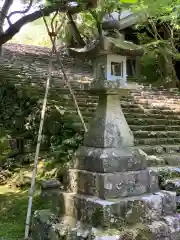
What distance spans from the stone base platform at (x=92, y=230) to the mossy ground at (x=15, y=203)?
402 mm

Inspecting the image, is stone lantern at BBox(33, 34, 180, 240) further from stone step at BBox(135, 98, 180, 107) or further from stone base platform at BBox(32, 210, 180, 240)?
stone step at BBox(135, 98, 180, 107)

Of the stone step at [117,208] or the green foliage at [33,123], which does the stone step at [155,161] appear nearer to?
the stone step at [117,208]

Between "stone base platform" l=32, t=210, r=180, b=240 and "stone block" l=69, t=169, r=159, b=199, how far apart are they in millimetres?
369

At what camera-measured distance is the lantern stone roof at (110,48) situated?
4109 mm

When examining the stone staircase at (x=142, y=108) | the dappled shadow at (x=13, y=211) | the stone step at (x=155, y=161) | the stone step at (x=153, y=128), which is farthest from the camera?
the stone step at (x=153, y=128)

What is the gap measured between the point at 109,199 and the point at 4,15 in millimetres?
4579

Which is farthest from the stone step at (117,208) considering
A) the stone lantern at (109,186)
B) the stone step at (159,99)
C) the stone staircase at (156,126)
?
the stone step at (159,99)

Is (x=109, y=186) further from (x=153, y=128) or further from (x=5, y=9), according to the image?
(x=5, y=9)

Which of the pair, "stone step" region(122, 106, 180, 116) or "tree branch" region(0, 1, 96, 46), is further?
"stone step" region(122, 106, 180, 116)

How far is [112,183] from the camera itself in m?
3.98

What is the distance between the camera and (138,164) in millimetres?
4238

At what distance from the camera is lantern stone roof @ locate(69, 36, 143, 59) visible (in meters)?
4.11

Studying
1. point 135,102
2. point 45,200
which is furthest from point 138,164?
point 135,102

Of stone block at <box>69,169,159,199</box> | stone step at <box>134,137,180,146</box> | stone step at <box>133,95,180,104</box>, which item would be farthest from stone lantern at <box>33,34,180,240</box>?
stone step at <box>133,95,180,104</box>
